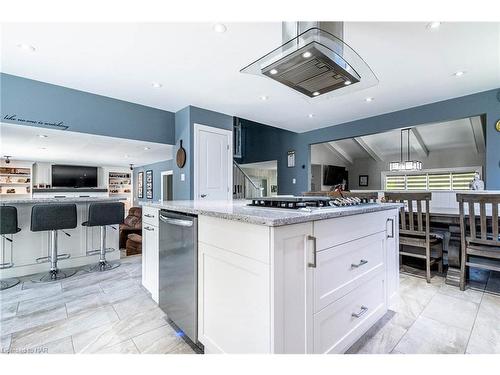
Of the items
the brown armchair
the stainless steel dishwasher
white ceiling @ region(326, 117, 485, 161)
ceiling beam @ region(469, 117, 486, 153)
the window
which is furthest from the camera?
the window

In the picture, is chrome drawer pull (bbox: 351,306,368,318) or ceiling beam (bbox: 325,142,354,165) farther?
ceiling beam (bbox: 325,142,354,165)

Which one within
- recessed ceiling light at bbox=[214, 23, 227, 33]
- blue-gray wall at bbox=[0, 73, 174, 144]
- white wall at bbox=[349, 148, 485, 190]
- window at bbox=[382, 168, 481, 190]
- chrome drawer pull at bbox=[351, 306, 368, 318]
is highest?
recessed ceiling light at bbox=[214, 23, 227, 33]

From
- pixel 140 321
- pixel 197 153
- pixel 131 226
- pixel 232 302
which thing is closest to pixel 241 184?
pixel 197 153

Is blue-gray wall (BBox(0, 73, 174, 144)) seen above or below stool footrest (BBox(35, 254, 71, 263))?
above

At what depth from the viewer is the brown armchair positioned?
16.7 ft

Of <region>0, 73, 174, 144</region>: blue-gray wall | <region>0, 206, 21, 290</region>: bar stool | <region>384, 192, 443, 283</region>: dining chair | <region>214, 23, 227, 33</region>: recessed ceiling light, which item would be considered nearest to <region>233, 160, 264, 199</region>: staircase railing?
<region>0, 73, 174, 144</region>: blue-gray wall

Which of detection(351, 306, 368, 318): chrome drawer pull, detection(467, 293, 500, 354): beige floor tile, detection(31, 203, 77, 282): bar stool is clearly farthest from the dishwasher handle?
detection(467, 293, 500, 354): beige floor tile

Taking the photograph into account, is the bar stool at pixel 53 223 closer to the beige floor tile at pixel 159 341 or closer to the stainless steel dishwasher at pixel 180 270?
the stainless steel dishwasher at pixel 180 270

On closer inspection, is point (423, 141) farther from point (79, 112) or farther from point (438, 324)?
point (79, 112)

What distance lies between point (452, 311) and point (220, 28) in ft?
10.1

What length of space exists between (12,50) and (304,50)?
9.55ft

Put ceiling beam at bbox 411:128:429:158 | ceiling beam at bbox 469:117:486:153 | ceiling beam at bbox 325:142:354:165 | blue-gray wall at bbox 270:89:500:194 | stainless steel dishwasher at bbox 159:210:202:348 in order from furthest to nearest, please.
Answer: ceiling beam at bbox 325:142:354:165
ceiling beam at bbox 411:128:429:158
ceiling beam at bbox 469:117:486:153
blue-gray wall at bbox 270:89:500:194
stainless steel dishwasher at bbox 159:210:202:348

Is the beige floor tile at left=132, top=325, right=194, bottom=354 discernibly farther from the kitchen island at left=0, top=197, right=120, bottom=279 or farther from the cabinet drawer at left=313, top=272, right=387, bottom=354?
the kitchen island at left=0, top=197, right=120, bottom=279
